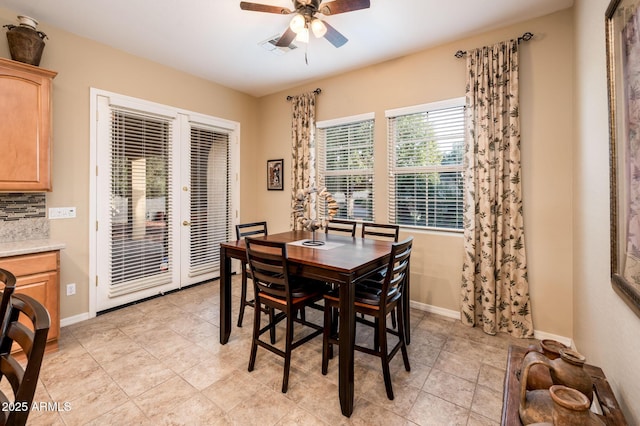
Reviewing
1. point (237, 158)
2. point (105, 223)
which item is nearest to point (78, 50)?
point (105, 223)

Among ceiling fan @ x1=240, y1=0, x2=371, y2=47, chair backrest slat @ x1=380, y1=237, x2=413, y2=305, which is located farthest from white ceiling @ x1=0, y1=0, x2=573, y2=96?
chair backrest slat @ x1=380, y1=237, x2=413, y2=305

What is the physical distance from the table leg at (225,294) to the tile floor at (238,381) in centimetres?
12

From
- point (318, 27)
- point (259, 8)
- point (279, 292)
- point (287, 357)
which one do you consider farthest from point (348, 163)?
point (287, 357)

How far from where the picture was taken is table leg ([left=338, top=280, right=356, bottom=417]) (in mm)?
1802

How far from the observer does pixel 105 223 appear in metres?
3.32

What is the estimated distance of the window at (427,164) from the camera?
3.20m

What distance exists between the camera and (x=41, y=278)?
96.1 inches

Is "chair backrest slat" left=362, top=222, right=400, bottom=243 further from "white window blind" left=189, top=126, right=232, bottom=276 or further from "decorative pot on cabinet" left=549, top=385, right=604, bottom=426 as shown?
"white window blind" left=189, top=126, right=232, bottom=276

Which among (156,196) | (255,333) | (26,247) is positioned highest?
(156,196)

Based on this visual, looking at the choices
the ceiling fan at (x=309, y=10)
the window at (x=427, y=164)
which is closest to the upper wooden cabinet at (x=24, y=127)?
the ceiling fan at (x=309, y=10)

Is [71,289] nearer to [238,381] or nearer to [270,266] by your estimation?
[238,381]

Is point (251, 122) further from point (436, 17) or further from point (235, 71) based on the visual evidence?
point (436, 17)

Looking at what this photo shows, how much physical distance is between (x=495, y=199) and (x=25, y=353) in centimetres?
330

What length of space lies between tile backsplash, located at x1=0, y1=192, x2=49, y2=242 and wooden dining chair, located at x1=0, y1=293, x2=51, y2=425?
2.46 meters
